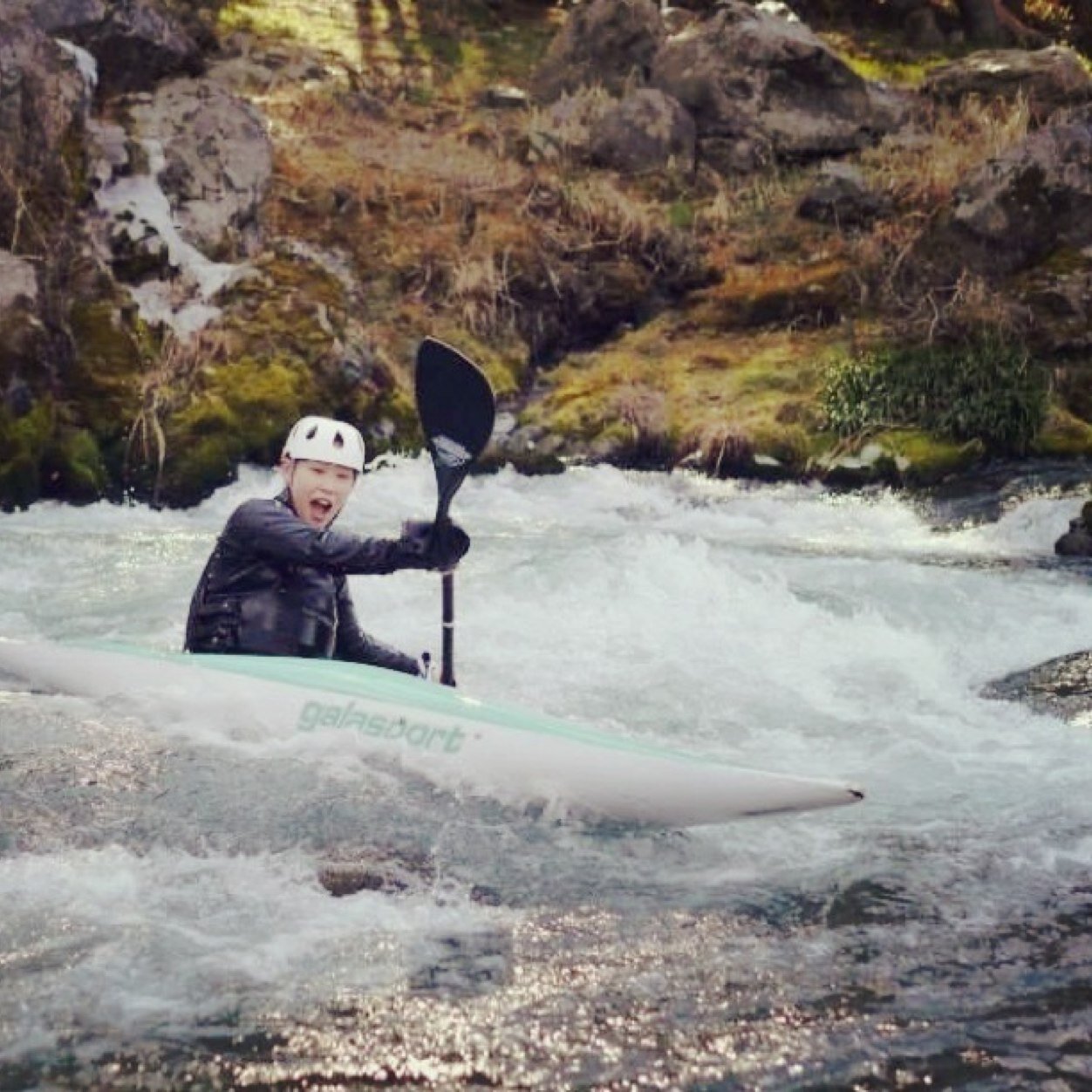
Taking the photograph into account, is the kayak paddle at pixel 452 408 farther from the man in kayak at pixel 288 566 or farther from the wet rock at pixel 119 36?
the wet rock at pixel 119 36

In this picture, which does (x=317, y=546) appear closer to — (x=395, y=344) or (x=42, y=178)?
(x=42, y=178)

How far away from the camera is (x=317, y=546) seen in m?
4.60

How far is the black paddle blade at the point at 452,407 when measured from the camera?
520cm

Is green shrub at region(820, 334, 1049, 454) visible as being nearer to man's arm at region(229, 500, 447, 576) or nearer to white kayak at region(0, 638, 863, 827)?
man's arm at region(229, 500, 447, 576)

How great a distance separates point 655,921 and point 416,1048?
83cm

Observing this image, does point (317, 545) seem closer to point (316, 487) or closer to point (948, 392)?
point (316, 487)

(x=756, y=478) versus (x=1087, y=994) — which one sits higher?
(x=1087, y=994)

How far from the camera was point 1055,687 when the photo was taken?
576 cm

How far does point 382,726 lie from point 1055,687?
9.17 feet

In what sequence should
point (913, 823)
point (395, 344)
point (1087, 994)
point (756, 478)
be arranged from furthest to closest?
point (395, 344) → point (756, 478) → point (913, 823) → point (1087, 994)

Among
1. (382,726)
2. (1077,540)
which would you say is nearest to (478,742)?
(382,726)

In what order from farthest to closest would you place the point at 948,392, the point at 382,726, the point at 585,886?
the point at 948,392
the point at 382,726
the point at 585,886

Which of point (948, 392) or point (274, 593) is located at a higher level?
point (274, 593)

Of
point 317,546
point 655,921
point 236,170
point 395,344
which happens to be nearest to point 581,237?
point 395,344
